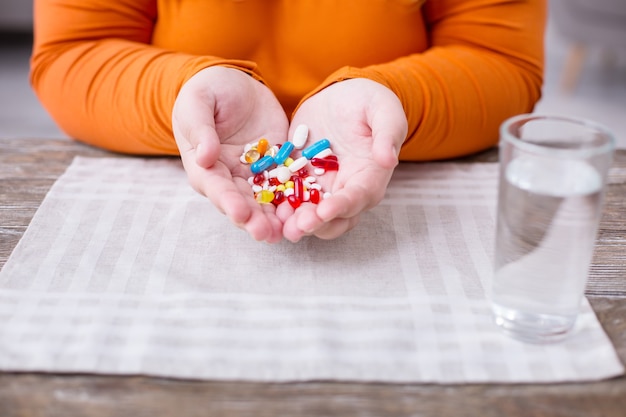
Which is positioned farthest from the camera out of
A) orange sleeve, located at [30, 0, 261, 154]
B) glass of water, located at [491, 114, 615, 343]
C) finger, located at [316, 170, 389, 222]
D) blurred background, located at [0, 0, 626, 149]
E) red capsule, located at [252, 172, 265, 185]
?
blurred background, located at [0, 0, 626, 149]

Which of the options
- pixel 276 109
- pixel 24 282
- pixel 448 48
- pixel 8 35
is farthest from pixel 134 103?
pixel 8 35

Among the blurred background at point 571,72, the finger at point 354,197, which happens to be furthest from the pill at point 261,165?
the blurred background at point 571,72

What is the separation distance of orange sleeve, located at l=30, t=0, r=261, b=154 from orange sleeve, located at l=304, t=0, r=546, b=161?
0.18 meters

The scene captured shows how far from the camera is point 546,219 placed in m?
0.45

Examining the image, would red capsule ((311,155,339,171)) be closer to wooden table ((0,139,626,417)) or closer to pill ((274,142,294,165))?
pill ((274,142,294,165))

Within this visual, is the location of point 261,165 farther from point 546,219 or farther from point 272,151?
point 546,219

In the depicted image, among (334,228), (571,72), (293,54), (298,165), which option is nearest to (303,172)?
(298,165)

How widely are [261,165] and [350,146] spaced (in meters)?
0.09

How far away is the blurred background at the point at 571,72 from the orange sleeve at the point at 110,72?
4.01ft

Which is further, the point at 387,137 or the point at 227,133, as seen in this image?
the point at 227,133

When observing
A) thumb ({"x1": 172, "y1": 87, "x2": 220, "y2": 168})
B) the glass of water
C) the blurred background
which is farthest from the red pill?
the blurred background

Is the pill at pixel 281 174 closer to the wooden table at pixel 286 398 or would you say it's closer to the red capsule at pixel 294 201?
the red capsule at pixel 294 201

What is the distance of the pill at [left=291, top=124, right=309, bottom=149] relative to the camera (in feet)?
2.30

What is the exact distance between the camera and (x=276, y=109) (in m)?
0.74
